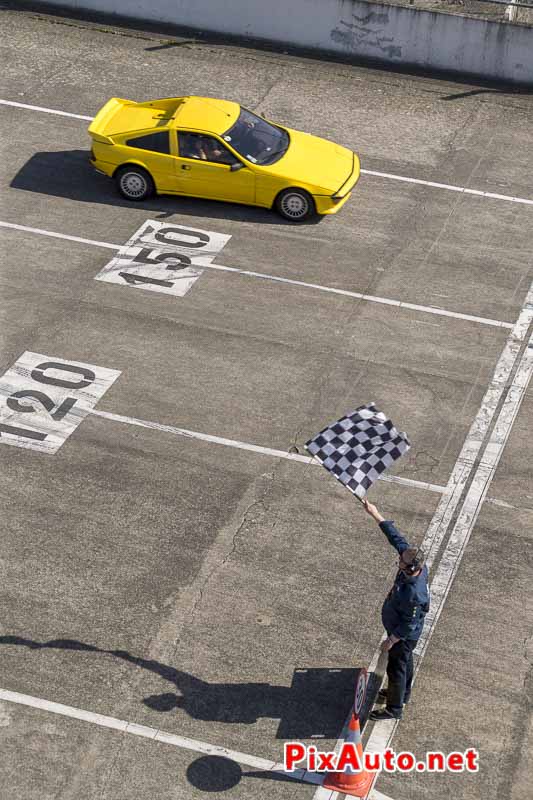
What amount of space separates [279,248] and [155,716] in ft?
28.5

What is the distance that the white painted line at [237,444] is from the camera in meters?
12.8

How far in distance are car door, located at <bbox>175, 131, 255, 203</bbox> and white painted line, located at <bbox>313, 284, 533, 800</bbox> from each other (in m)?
4.69

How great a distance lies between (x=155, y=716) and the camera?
10.0 m

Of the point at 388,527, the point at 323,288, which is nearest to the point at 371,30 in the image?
the point at 323,288

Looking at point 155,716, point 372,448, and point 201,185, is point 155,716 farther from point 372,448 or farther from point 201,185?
point 201,185

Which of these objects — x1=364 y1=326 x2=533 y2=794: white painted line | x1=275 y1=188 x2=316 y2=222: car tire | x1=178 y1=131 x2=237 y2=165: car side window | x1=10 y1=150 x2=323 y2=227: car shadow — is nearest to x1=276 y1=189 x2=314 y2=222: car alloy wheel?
x1=275 y1=188 x2=316 y2=222: car tire

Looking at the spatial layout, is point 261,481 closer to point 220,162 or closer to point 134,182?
point 220,162

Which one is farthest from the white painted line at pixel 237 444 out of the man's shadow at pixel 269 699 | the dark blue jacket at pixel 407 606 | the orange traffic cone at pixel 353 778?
the orange traffic cone at pixel 353 778

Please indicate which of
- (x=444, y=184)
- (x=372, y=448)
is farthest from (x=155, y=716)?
(x=444, y=184)

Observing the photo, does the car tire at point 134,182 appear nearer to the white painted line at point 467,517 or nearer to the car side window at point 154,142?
the car side window at point 154,142

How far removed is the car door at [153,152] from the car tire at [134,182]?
129 mm

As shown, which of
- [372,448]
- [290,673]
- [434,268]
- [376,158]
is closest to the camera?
[372,448]

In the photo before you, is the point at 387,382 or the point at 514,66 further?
the point at 514,66

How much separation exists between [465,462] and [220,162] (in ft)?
22.5
